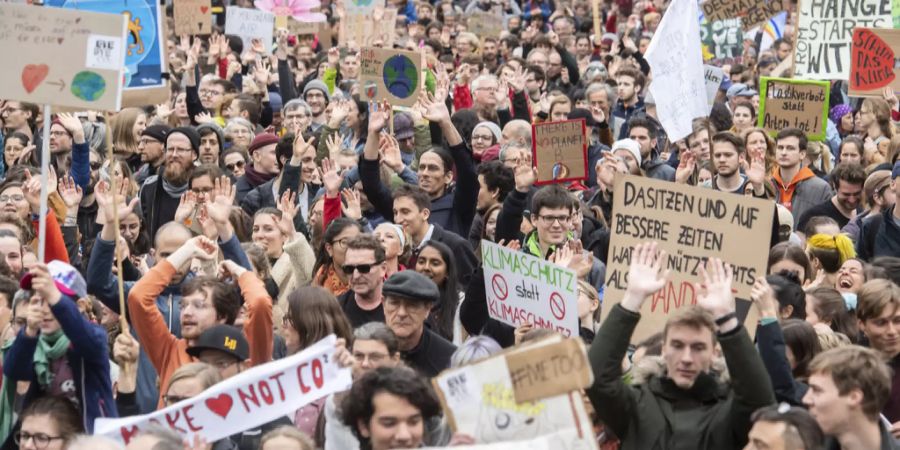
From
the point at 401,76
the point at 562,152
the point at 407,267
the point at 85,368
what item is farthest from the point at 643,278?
the point at 401,76

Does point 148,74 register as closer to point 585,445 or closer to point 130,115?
point 130,115

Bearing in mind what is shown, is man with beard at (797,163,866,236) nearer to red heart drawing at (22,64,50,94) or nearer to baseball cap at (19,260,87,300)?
red heart drawing at (22,64,50,94)

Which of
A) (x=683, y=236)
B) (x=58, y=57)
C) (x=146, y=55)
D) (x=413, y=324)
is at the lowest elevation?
(x=413, y=324)

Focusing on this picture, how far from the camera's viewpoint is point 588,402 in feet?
20.6

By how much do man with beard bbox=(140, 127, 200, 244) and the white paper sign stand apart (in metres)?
3.25

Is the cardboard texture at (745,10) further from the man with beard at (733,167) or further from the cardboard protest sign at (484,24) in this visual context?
the cardboard protest sign at (484,24)

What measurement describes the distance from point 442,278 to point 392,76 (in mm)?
5176

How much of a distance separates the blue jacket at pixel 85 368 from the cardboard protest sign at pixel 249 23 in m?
12.0

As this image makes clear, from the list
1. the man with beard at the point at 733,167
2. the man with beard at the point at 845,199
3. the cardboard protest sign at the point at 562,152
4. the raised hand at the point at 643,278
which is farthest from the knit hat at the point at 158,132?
the raised hand at the point at 643,278

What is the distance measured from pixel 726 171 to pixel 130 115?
4879mm

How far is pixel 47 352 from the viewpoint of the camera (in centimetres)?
680

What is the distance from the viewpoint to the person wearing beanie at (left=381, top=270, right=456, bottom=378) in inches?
297

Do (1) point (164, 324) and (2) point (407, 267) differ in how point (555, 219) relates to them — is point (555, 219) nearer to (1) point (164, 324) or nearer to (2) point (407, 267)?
(2) point (407, 267)

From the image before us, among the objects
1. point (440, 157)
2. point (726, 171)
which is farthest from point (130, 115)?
point (726, 171)
